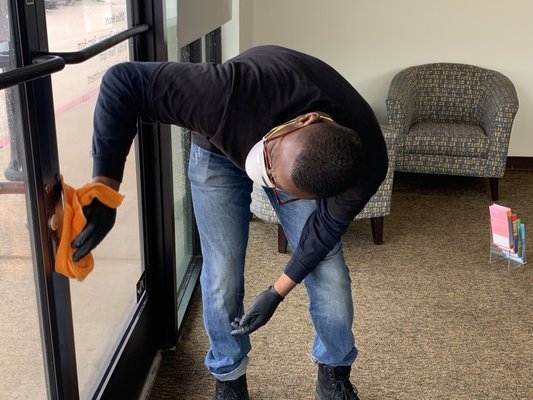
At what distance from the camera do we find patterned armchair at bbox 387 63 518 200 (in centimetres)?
335

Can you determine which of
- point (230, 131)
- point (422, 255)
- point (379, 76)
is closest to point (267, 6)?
point (379, 76)

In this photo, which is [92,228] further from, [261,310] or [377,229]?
[377,229]

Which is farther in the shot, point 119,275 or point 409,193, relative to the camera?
point 409,193

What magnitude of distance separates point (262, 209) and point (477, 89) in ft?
5.47

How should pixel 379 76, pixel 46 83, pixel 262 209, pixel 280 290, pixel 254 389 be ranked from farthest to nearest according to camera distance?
pixel 379 76 < pixel 262 209 < pixel 254 389 < pixel 280 290 < pixel 46 83

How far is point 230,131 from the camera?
127 cm

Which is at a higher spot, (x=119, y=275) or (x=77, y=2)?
(x=77, y=2)

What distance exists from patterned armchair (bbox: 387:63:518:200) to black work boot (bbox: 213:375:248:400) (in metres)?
1.78

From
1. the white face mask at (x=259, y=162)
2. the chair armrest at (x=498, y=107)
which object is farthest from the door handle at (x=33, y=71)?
the chair armrest at (x=498, y=107)

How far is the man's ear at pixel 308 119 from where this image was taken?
1165 mm

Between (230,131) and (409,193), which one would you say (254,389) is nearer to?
(230,131)

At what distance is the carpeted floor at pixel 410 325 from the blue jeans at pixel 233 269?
0.22 m

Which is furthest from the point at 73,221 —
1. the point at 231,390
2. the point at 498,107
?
the point at 498,107

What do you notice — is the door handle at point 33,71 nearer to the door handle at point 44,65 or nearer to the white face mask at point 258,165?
the door handle at point 44,65
